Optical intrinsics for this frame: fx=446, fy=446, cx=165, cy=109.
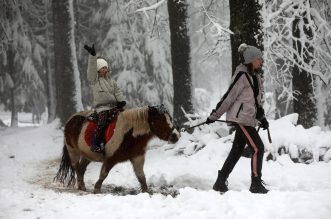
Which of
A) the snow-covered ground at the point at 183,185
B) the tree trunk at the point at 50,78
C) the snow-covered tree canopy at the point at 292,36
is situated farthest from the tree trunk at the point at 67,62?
the tree trunk at the point at 50,78

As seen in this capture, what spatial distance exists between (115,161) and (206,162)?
Result: 2638mm

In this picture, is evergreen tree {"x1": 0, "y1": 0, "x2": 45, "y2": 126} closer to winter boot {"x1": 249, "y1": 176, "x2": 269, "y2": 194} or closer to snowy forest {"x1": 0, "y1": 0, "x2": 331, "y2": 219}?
snowy forest {"x1": 0, "y1": 0, "x2": 331, "y2": 219}

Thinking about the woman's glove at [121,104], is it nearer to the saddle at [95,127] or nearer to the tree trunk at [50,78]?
the saddle at [95,127]

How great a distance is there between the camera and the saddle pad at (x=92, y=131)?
768 centimetres

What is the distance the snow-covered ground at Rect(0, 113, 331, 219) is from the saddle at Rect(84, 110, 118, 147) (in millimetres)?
965

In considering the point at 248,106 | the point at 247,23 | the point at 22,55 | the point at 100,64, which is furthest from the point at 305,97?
the point at 22,55

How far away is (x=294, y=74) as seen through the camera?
1283 cm

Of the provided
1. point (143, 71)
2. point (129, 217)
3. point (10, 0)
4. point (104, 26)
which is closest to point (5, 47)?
point (10, 0)

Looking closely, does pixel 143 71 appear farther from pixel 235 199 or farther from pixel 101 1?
pixel 235 199

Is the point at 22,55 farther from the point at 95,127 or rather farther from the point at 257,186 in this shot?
the point at 257,186

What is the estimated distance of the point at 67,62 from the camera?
55.5 feet

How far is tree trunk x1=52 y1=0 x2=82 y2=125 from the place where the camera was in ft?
55.2

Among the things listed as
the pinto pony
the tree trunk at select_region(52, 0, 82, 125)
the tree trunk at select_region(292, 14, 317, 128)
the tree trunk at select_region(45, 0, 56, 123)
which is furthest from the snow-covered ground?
the tree trunk at select_region(45, 0, 56, 123)

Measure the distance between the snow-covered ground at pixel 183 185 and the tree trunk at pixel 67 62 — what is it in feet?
6.90
